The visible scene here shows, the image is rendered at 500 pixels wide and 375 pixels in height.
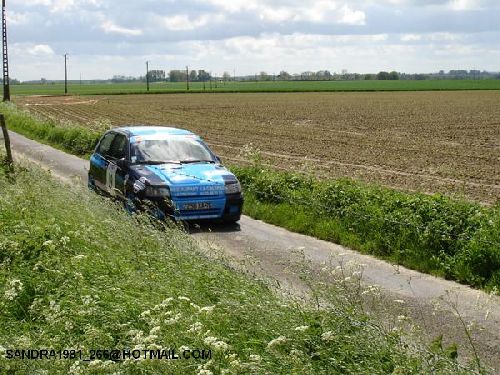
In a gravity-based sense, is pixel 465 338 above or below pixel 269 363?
below

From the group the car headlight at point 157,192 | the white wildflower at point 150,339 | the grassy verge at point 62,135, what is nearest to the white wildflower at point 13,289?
the white wildflower at point 150,339

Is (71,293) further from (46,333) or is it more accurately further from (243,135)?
(243,135)

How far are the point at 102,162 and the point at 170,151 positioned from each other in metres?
1.80

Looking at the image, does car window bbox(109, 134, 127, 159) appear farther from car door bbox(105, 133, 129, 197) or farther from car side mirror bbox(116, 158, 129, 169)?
car side mirror bbox(116, 158, 129, 169)

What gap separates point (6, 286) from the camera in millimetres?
5809

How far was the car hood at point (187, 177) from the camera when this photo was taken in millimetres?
10805

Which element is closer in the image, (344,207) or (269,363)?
(269,363)

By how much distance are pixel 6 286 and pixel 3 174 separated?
7847 mm

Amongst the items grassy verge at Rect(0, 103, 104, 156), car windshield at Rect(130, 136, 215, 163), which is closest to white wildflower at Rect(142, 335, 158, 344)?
car windshield at Rect(130, 136, 215, 163)

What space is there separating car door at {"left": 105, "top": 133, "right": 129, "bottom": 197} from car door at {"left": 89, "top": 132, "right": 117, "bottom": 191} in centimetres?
15

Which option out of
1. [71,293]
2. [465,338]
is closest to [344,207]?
[465,338]

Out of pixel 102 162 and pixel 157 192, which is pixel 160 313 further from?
pixel 102 162

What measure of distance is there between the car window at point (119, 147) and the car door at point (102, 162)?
0.17 metres

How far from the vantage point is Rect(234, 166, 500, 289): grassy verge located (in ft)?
27.6
